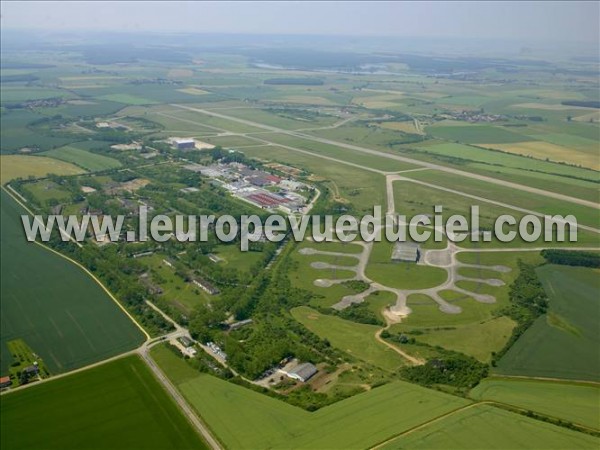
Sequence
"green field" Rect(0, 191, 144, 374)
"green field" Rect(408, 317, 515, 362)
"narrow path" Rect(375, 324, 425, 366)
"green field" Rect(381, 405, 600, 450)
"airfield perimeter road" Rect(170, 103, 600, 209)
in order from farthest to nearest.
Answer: "airfield perimeter road" Rect(170, 103, 600, 209), "green field" Rect(408, 317, 515, 362), "green field" Rect(0, 191, 144, 374), "narrow path" Rect(375, 324, 425, 366), "green field" Rect(381, 405, 600, 450)

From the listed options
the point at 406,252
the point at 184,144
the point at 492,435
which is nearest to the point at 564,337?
the point at 492,435

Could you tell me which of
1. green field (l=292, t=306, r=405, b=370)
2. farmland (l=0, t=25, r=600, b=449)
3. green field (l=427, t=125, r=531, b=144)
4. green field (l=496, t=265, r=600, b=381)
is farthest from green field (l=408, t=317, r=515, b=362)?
green field (l=427, t=125, r=531, b=144)

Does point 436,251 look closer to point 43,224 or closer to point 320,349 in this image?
point 320,349

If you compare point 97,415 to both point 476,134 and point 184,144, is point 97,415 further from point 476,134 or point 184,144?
point 476,134

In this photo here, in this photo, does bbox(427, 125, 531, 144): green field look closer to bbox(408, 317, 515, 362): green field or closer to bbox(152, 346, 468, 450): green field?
bbox(408, 317, 515, 362): green field

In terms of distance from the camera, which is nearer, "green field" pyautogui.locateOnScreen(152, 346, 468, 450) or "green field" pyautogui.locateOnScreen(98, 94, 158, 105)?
"green field" pyautogui.locateOnScreen(152, 346, 468, 450)
